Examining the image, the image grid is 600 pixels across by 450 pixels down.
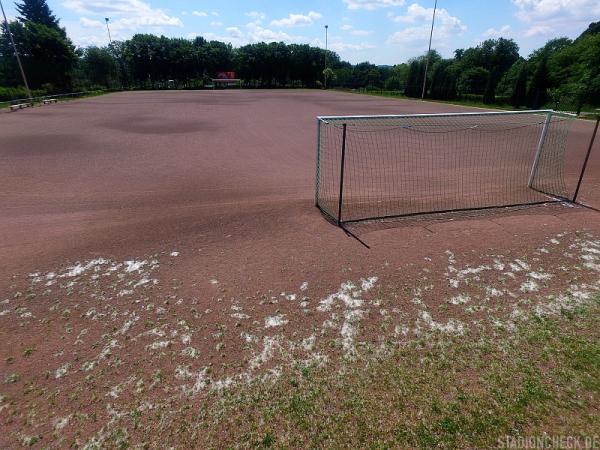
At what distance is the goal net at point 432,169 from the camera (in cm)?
837

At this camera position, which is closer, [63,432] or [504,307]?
[63,432]

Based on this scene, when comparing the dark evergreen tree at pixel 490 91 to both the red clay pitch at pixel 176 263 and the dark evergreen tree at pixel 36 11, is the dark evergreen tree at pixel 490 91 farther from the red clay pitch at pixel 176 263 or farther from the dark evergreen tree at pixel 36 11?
the dark evergreen tree at pixel 36 11

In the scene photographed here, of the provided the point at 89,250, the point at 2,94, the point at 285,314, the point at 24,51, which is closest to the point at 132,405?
the point at 285,314

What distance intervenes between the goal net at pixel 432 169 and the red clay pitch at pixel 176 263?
0.81 m

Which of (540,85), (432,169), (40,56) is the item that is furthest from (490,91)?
(40,56)

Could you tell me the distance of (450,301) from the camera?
191 inches

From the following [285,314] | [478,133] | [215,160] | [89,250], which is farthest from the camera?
[478,133]

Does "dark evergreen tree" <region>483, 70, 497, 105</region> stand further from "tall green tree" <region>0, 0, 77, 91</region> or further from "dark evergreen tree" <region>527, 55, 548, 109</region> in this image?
"tall green tree" <region>0, 0, 77, 91</region>

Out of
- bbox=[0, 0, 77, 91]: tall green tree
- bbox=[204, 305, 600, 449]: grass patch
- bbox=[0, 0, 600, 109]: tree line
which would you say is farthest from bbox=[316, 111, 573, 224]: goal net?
bbox=[0, 0, 77, 91]: tall green tree

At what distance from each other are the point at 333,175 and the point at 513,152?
8.67 metres

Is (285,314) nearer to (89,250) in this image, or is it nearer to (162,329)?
(162,329)

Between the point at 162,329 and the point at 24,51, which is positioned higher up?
the point at 24,51

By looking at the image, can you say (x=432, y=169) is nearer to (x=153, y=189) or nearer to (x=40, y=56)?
(x=153, y=189)

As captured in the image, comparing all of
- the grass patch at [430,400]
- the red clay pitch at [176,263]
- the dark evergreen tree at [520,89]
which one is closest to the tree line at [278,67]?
the dark evergreen tree at [520,89]
